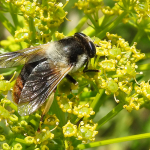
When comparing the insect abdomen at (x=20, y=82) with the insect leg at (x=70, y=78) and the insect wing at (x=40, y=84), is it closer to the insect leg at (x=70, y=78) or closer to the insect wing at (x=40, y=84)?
the insect wing at (x=40, y=84)

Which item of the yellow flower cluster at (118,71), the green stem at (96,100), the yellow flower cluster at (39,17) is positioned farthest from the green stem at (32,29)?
the green stem at (96,100)

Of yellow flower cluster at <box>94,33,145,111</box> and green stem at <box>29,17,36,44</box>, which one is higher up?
green stem at <box>29,17,36,44</box>

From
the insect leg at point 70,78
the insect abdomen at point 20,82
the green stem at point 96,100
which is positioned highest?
the insect abdomen at point 20,82

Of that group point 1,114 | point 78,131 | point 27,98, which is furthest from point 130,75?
point 1,114

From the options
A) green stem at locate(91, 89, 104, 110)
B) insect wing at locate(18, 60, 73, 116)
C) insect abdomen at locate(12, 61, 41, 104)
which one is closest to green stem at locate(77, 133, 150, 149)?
green stem at locate(91, 89, 104, 110)

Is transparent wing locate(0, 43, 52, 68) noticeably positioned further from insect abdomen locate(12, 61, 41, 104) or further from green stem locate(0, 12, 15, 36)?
green stem locate(0, 12, 15, 36)

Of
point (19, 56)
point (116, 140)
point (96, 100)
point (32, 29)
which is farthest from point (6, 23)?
point (116, 140)

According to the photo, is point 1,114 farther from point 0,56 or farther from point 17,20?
point 17,20
